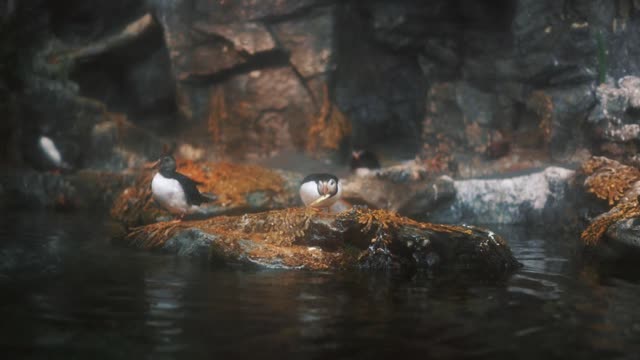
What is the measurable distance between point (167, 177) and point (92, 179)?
5676 millimetres

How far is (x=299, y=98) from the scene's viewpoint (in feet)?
60.8

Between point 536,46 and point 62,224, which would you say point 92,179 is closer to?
point 62,224

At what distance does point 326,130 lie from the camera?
18.6m

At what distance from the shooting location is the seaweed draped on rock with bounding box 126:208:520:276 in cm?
795

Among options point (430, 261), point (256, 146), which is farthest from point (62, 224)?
point (256, 146)

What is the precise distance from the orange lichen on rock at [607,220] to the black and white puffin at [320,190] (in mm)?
3536

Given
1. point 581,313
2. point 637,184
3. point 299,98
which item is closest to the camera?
point 581,313

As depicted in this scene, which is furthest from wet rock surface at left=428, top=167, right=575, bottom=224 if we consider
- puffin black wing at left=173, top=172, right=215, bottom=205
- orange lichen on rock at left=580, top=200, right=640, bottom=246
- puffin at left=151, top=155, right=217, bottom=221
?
puffin at left=151, top=155, right=217, bottom=221

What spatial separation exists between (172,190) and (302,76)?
8823 mm

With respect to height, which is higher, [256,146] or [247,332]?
[256,146]

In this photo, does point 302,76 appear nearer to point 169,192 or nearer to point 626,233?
point 169,192

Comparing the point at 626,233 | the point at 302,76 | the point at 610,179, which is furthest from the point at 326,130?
the point at 626,233

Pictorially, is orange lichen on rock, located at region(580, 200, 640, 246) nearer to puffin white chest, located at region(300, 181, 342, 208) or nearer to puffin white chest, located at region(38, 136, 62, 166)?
puffin white chest, located at region(300, 181, 342, 208)

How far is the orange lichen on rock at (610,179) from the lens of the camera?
11.3 meters
